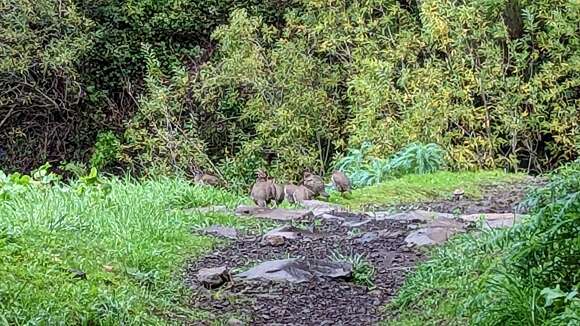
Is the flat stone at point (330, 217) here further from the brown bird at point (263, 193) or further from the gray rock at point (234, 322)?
the gray rock at point (234, 322)

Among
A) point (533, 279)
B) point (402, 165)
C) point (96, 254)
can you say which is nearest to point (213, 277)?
point (96, 254)

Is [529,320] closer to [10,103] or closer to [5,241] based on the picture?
[5,241]

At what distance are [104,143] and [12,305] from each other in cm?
902

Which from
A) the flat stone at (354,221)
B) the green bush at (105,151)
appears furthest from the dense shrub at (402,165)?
the green bush at (105,151)

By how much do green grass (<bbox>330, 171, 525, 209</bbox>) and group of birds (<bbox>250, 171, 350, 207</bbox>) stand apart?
14 centimetres

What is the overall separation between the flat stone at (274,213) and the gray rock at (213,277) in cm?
187

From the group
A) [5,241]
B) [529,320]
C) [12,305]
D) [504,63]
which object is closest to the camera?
[529,320]

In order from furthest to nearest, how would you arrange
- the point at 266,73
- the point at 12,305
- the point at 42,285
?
1. the point at 266,73
2. the point at 42,285
3. the point at 12,305

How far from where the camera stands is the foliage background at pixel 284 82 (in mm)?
9492

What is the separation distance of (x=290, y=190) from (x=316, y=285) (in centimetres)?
311

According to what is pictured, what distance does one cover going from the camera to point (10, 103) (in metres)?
11.6

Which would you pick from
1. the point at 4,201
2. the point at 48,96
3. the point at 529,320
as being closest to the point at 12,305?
the point at 529,320

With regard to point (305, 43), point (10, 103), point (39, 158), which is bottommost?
point (39, 158)

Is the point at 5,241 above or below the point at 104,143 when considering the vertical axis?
above
